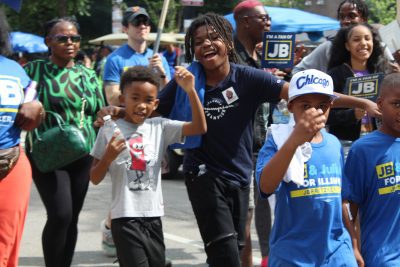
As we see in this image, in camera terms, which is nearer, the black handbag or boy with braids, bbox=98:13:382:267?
boy with braids, bbox=98:13:382:267

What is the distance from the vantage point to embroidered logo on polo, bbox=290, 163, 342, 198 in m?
3.92

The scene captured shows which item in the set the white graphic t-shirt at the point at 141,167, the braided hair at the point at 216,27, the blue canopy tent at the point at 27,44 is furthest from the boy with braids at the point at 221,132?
the blue canopy tent at the point at 27,44

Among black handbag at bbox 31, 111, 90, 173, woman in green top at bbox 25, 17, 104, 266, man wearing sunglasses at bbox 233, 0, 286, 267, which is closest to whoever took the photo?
black handbag at bbox 31, 111, 90, 173

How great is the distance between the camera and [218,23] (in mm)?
5340

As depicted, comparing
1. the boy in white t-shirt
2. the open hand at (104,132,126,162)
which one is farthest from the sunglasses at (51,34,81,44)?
the open hand at (104,132,126,162)

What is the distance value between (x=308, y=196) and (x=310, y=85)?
1.68 feet

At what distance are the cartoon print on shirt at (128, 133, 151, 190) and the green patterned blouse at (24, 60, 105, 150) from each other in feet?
3.12

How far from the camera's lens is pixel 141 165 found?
5.17 meters

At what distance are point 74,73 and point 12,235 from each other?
6.01ft

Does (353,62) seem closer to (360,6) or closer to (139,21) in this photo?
(360,6)

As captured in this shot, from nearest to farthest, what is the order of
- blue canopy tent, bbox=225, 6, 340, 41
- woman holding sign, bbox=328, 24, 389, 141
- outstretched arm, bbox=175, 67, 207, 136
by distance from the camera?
outstretched arm, bbox=175, 67, 207, 136, woman holding sign, bbox=328, 24, 389, 141, blue canopy tent, bbox=225, 6, 340, 41

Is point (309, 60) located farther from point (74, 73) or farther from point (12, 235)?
point (12, 235)

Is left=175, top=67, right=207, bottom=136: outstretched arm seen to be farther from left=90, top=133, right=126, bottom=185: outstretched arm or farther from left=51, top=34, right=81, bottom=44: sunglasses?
left=51, top=34, right=81, bottom=44: sunglasses

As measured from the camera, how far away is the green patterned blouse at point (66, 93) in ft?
19.9
